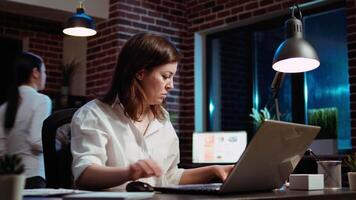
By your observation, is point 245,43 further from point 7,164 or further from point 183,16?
point 7,164

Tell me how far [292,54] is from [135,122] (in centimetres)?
74

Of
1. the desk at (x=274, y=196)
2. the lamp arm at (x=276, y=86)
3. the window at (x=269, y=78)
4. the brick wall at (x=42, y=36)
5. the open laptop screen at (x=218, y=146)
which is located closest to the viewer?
the desk at (x=274, y=196)

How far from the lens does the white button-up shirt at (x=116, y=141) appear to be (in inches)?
58.5

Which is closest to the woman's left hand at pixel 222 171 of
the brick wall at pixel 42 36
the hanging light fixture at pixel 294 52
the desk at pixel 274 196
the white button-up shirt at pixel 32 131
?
the desk at pixel 274 196

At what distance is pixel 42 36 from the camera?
543 cm

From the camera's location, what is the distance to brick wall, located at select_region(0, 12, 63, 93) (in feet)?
17.2

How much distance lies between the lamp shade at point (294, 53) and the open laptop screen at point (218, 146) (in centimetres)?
199

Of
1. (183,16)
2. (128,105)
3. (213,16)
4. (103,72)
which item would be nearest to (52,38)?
(103,72)

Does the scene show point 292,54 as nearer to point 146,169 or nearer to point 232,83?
point 146,169

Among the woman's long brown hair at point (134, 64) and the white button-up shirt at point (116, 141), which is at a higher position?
the woman's long brown hair at point (134, 64)

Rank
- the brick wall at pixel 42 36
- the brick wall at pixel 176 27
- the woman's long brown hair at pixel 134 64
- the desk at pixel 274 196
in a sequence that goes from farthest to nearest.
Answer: the brick wall at pixel 42 36 → the brick wall at pixel 176 27 → the woman's long brown hair at pixel 134 64 → the desk at pixel 274 196

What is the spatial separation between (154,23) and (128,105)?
312 cm

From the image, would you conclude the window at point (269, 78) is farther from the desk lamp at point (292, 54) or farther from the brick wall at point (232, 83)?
the desk lamp at point (292, 54)

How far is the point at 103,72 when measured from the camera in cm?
463
